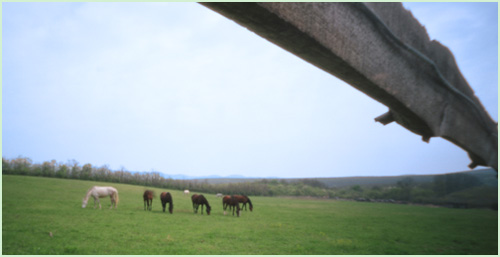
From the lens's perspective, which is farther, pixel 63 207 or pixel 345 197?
pixel 345 197

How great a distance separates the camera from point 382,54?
0.54 meters

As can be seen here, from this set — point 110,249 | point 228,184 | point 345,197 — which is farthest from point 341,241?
point 345,197

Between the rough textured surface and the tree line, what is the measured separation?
1506 centimetres

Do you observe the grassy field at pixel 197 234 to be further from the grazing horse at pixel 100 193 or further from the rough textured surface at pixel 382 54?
the rough textured surface at pixel 382 54

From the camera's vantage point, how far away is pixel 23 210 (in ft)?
23.8

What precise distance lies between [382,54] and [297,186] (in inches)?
680

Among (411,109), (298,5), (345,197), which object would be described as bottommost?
(345,197)

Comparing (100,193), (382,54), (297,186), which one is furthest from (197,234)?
(297,186)

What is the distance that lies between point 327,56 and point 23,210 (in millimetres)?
9465

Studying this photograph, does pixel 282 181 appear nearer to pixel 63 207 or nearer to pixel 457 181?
pixel 457 181

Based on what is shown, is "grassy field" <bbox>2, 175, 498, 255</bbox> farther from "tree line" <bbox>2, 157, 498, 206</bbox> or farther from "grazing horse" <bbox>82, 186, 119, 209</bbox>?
"tree line" <bbox>2, 157, 498, 206</bbox>

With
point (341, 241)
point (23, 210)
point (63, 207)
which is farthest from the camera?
point (63, 207)

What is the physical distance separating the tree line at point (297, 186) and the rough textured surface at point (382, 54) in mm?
15062

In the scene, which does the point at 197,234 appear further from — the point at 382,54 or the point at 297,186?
the point at 297,186
